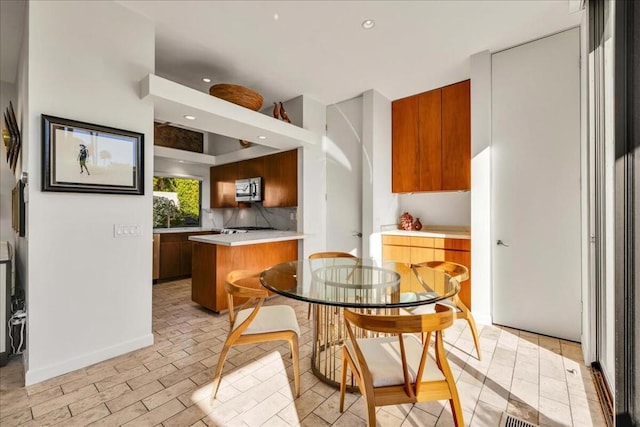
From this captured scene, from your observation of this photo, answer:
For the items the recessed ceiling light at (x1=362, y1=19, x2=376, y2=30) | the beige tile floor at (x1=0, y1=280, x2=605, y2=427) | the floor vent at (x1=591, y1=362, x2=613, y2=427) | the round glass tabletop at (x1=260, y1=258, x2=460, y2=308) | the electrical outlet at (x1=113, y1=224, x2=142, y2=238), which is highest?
the recessed ceiling light at (x1=362, y1=19, x2=376, y2=30)

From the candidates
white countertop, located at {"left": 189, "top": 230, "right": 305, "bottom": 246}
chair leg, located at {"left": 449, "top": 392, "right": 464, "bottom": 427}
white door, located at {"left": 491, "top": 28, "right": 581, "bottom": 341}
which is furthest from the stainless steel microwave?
chair leg, located at {"left": 449, "top": 392, "right": 464, "bottom": 427}

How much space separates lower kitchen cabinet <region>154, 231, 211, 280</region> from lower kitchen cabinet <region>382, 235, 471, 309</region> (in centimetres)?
351

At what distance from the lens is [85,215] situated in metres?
2.15

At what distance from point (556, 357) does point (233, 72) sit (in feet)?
14.2

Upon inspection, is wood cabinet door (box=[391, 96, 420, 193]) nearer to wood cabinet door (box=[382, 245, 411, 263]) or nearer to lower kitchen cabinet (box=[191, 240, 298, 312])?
wood cabinet door (box=[382, 245, 411, 263])

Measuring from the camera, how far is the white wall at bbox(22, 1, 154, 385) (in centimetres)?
195

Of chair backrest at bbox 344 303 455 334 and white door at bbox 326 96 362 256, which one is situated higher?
white door at bbox 326 96 362 256

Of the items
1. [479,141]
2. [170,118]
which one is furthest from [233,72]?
[479,141]

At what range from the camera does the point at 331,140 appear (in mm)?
4387

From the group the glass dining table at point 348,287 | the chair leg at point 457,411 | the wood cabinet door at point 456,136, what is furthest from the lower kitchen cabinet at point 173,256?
the chair leg at point 457,411

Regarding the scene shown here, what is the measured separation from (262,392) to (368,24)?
309 centimetres

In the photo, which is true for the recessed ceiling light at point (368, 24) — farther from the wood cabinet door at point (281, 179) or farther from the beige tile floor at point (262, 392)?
the beige tile floor at point (262, 392)

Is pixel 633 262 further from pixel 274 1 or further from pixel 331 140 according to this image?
pixel 331 140

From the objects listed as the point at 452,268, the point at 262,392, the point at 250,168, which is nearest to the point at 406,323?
the point at 262,392
